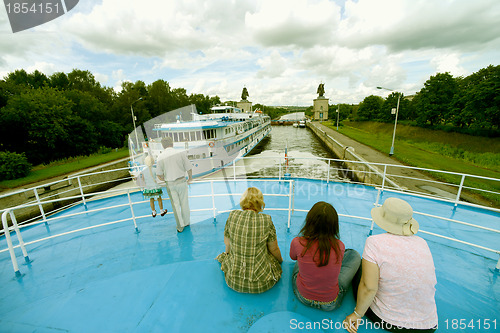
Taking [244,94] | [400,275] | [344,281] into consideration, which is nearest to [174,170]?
[344,281]

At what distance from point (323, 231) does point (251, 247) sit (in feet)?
2.64

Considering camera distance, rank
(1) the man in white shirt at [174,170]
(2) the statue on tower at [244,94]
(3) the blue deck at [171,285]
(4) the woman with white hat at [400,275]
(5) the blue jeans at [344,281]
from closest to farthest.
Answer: (4) the woman with white hat at [400,275], (5) the blue jeans at [344,281], (3) the blue deck at [171,285], (1) the man in white shirt at [174,170], (2) the statue on tower at [244,94]

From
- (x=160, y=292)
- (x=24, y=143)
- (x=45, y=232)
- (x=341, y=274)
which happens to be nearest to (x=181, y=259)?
(x=160, y=292)

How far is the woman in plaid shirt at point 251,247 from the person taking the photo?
219 centimetres

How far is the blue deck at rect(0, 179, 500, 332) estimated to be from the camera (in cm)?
227

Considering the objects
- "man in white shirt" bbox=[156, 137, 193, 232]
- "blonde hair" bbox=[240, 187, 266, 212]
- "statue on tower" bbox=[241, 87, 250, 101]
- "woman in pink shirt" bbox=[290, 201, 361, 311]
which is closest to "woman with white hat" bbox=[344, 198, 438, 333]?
"woman in pink shirt" bbox=[290, 201, 361, 311]

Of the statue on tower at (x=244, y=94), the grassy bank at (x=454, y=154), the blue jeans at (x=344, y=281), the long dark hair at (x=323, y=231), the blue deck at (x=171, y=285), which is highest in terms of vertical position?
the statue on tower at (x=244, y=94)

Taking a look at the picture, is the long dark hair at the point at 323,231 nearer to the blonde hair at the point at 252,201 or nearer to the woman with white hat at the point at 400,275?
the woman with white hat at the point at 400,275

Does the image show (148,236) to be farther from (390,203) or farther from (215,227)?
(390,203)

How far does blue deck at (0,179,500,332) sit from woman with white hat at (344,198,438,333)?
16.6 inches

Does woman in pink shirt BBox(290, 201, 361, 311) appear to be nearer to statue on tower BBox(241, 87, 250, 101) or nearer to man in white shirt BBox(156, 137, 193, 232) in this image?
man in white shirt BBox(156, 137, 193, 232)

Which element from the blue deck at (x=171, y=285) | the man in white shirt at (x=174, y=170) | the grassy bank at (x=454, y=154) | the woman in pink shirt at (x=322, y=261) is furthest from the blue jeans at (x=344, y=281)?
the grassy bank at (x=454, y=154)

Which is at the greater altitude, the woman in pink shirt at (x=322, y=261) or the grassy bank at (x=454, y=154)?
the woman in pink shirt at (x=322, y=261)

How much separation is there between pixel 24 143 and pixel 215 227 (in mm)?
31383
